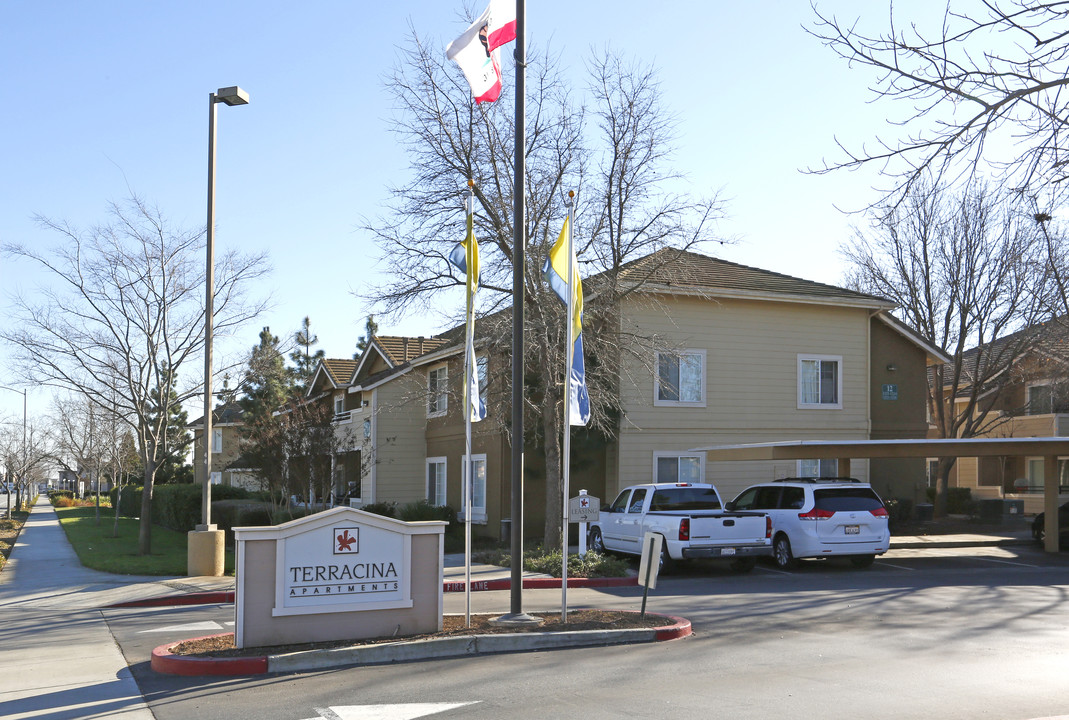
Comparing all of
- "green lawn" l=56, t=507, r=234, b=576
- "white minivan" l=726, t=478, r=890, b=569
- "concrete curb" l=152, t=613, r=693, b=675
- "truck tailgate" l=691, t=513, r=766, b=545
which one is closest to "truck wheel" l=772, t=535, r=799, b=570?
"white minivan" l=726, t=478, r=890, b=569

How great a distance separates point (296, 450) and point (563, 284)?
57.0ft

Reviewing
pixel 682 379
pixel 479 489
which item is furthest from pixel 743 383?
pixel 479 489

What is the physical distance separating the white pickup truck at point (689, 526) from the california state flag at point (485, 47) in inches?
367

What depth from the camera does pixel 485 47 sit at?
483 inches

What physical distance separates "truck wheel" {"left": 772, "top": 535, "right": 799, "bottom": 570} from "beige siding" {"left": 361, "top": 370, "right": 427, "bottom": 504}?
1544cm

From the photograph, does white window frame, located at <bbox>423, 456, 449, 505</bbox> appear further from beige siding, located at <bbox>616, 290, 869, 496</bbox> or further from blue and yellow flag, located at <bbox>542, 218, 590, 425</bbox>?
blue and yellow flag, located at <bbox>542, 218, 590, 425</bbox>

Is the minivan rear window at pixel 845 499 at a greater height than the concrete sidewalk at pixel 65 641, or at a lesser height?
greater

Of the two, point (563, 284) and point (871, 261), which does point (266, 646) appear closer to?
point (563, 284)

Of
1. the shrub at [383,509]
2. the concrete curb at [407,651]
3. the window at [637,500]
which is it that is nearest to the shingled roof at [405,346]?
the shrub at [383,509]

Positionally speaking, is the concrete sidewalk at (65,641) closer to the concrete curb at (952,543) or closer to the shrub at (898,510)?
the concrete curb at (952,543)

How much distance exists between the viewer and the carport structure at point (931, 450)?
72.7ft

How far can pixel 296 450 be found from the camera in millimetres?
27625

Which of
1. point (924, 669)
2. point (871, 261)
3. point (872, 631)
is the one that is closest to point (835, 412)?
point (871, 261)

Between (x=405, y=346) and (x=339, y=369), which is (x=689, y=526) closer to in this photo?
(x=405, y=346)
